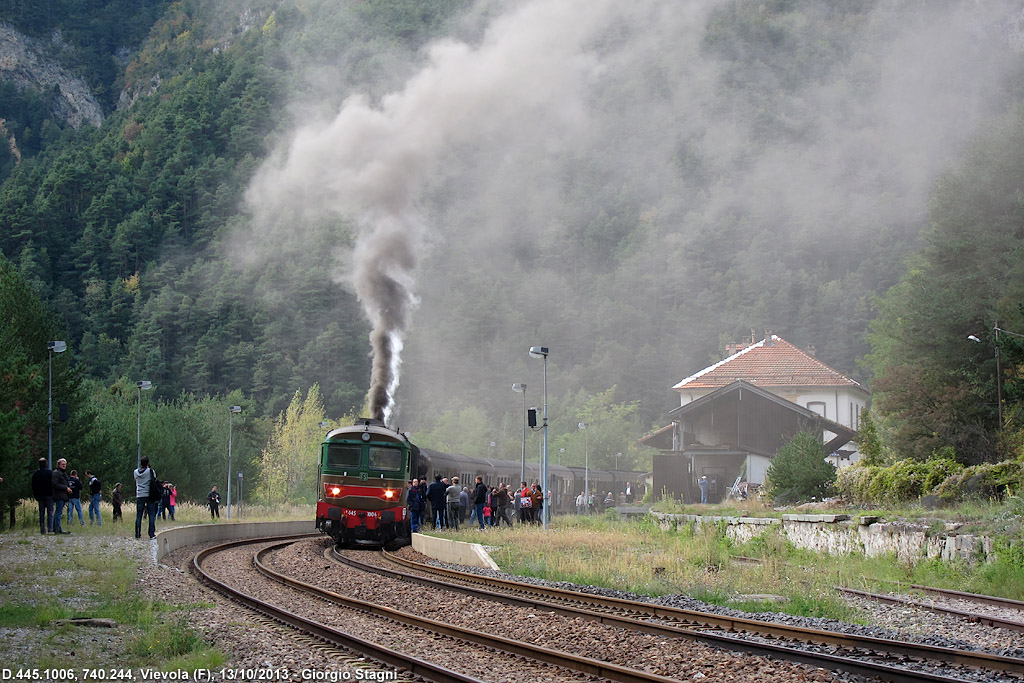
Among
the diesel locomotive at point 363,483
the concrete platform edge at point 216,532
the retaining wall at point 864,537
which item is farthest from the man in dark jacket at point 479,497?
the concrete platform edge at point 216,532

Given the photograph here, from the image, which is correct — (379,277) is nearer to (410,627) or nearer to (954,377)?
(954,377)

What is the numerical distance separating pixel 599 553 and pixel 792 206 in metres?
152

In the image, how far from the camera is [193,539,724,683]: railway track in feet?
26.0

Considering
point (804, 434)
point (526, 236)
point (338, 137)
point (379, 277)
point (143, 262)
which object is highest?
point (526, 236)

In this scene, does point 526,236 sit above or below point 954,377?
above

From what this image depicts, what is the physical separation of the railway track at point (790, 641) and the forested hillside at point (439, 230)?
63.1 m

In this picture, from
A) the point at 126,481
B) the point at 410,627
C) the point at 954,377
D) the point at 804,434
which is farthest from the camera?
the point at 126,481

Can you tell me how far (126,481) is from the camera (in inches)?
1671

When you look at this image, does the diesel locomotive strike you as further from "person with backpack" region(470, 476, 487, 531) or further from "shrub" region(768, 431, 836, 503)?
"shrub" region(768, 431, 836, 503)

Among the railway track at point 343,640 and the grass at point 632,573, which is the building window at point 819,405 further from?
the railway track at point 343,640

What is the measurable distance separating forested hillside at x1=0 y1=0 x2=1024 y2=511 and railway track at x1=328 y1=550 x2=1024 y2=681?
207ft

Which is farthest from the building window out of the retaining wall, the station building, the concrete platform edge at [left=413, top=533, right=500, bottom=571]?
the concrete platform edge at [left=413, top=533, right=500, bottom=571]

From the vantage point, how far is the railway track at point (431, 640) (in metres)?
7.93

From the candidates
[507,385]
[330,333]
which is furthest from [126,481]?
[507,385]
